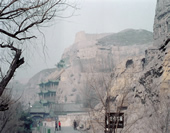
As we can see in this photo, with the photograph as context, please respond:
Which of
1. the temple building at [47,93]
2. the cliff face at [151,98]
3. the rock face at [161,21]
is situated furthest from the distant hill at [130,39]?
the cliff face at [151,98]

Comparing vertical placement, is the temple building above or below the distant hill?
below

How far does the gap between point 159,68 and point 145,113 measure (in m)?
4.17

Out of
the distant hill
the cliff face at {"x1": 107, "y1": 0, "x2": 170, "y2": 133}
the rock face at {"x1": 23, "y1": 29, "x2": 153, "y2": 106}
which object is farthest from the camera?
the distant hill

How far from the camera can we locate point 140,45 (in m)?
97.2

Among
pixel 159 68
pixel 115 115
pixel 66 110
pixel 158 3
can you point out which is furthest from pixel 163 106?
pixel 66 110

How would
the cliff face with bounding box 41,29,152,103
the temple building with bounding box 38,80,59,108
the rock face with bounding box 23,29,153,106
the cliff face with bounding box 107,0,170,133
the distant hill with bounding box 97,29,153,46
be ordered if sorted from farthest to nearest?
the distant hill with bounding box 97,29,153,46 < the cliff face with bounding box 41,29,152,103 < the rock face with bounding box 23,29,153,106 < the temple building with bounding box 38,80,59,108 < the cliff face with bounding box 107,0,170,133

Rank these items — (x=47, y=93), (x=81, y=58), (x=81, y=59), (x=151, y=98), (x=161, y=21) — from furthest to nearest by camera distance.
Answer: (x=81, y=58) < (x=81, y=59) < (x=47, y=93) < (x=161, y=21) < (x=151, y=98)

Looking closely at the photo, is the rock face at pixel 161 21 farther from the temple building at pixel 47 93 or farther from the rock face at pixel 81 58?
the temple building at pixel 47 93

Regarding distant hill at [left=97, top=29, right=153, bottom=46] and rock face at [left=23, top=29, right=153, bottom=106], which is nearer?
rock face at [left=23, top=29, right=153, bottom=106]

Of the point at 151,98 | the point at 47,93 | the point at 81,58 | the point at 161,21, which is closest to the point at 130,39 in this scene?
the point at 81,58

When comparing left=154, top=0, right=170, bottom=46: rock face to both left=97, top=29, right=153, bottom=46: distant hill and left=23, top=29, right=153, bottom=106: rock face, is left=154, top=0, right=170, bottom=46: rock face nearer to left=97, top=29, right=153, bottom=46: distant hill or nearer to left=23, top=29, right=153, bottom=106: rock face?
left=23, top=29, right=153, bottom=106: rock face

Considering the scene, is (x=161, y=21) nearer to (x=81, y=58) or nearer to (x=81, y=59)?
(x=81, y=59)

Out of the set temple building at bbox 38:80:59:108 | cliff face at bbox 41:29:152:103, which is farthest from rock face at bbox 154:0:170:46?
temple building at bbox 38:80:59:108

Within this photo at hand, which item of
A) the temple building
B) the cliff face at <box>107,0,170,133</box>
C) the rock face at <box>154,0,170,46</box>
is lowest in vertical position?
the cliff face at <box>107,0,170,133</box>
